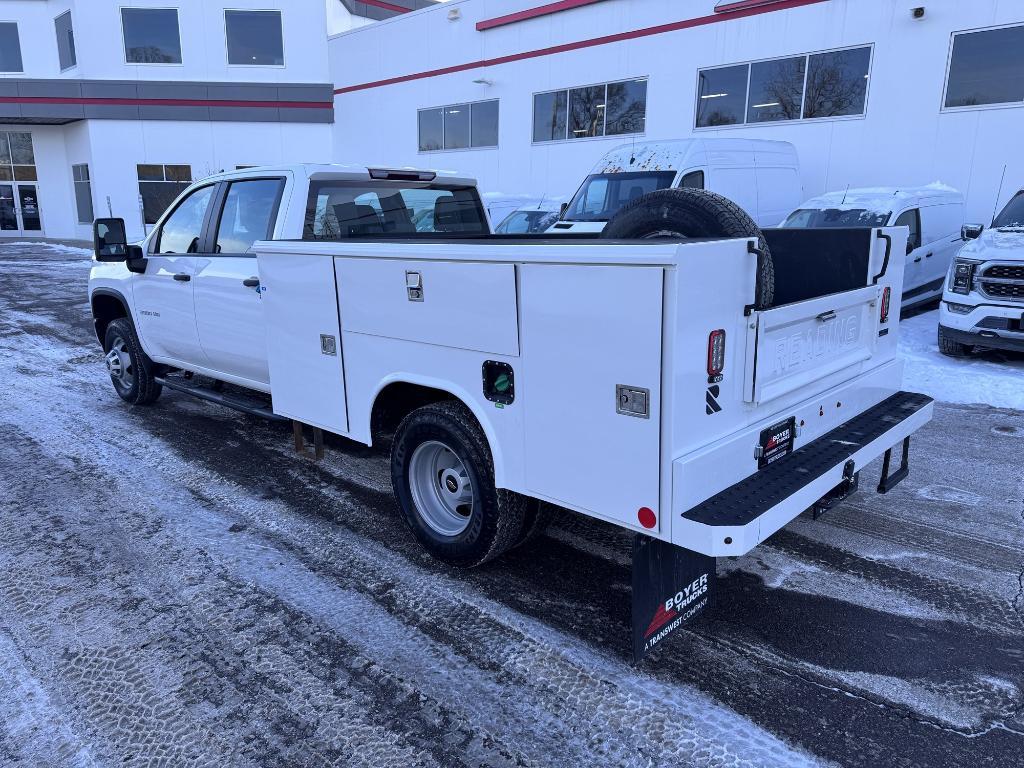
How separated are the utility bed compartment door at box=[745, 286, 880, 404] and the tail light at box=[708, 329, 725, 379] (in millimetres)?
193

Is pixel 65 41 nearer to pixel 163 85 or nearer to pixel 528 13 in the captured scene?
pixel 163 85

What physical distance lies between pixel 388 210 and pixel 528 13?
641 inches

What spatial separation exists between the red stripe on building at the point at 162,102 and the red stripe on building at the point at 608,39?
3819 millimetres

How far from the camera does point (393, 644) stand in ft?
11.0

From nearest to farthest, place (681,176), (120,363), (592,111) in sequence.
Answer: (120,363)
(681,176)
(592,111)

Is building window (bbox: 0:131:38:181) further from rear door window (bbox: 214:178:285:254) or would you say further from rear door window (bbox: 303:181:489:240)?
rear door window (bbox: 303:181:489:240)

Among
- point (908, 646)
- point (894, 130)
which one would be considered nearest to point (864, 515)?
point (908, 646)

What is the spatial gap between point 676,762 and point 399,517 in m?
2.50

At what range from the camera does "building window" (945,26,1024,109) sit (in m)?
12.2

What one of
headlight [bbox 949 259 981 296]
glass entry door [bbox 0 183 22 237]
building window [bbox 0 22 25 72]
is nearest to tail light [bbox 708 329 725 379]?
headlight [bbox 949 259 981 296]

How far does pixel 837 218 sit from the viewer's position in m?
11.1

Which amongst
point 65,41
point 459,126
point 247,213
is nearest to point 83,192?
point 65,41

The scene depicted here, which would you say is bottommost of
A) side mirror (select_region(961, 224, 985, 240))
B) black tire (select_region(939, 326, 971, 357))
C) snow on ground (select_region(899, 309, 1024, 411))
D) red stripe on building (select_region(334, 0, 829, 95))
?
snow on ground (select_region(899, 309, 1024, 411))

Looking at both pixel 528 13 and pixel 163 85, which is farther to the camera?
pixel 163 85
